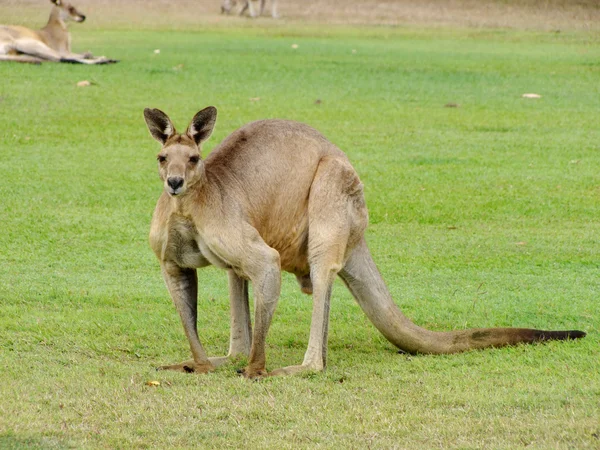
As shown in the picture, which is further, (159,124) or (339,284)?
(339,284)

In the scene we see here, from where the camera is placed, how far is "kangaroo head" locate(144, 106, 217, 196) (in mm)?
4719

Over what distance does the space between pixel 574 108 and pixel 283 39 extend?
9309 millimetres

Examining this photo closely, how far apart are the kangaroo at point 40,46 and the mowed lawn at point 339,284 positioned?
19.3 inches

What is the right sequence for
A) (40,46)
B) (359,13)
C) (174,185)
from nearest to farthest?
1. (174,185)
2. (40,46)
3. (359,13)

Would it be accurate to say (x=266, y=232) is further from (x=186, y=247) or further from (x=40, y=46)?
(x=40, y=46)

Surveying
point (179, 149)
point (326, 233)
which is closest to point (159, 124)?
point (179, 149)

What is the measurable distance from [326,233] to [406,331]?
63 cm

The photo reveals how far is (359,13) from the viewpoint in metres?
30.4

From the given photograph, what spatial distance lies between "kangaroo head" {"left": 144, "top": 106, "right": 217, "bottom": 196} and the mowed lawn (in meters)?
0.87

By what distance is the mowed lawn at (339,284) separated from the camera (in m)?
4.24

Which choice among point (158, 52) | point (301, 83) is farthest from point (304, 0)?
point (301, 83)

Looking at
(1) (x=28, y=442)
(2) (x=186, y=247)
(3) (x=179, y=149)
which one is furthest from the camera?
(2) (x=186, y=247)

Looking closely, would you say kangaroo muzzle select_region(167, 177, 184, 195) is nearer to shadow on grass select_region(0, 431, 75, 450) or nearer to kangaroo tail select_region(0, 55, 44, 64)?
shadow on grass select_region(0, 431, 75, 450)

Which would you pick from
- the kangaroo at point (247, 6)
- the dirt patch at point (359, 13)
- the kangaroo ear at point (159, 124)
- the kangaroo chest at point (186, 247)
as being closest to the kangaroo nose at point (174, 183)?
the kangaroo chest at point (186, 247)
